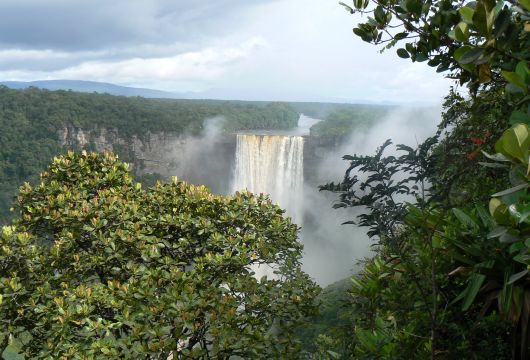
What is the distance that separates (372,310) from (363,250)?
50.1m

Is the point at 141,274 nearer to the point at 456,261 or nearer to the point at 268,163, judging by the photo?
the point at 456,261

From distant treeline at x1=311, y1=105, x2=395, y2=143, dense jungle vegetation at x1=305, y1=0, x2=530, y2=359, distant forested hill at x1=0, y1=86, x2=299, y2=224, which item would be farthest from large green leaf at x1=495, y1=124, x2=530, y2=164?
distant forested hill at x1=0, y1=86, x2=299, y2=224

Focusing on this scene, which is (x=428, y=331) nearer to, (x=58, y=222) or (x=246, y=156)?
A: (x=58, y=222)

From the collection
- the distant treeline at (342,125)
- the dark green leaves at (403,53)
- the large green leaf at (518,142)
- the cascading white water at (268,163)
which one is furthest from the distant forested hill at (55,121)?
the large green leaf at (518,142)

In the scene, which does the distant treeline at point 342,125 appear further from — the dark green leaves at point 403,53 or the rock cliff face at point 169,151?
the dark green leaves at point 403,53

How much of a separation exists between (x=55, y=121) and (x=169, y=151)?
20606 mm

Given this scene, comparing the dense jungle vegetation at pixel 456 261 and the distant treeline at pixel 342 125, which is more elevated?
the dense jungle vegetation at pixel 456 261

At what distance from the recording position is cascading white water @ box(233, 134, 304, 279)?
4478cm

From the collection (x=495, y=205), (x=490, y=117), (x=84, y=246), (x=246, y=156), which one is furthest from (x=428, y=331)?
(x=246, y=156)

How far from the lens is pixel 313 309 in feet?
21.1

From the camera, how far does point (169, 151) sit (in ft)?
250

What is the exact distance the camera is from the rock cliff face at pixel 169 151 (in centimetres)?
6319

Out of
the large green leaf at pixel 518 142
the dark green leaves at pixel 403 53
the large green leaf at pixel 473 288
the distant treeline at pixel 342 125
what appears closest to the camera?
the large green leaf at pixel 518 142

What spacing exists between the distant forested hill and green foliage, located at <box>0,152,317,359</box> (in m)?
68.1
